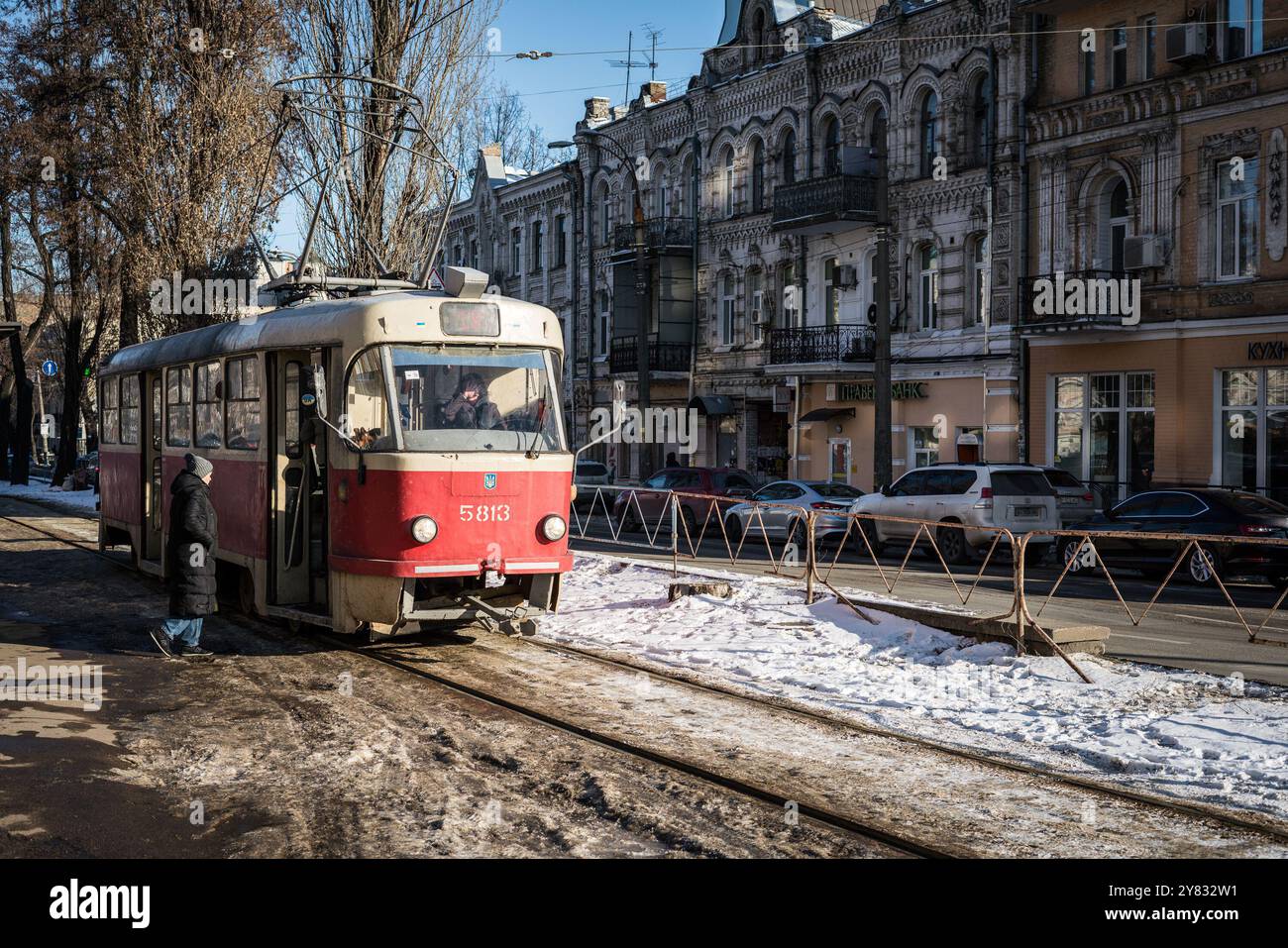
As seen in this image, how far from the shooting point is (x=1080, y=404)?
3083 centimetres

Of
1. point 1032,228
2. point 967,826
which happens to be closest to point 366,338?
point 967,826

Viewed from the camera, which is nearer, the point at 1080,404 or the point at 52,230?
the point at 1080,404

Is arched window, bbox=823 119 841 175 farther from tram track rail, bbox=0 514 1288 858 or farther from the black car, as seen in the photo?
tram track rail, bbox=0 514 1288 858

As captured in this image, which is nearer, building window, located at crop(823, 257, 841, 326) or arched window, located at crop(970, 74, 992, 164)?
arched window, located at crop(970, 74, 992, 164)

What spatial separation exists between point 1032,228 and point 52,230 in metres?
27.8

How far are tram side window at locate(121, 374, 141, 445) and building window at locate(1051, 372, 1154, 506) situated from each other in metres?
20.7

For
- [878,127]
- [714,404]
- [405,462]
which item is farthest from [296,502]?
[714,404]

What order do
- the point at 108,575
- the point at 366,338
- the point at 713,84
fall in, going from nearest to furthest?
the point at 366,338, the point at 108,575, the point at 713,84

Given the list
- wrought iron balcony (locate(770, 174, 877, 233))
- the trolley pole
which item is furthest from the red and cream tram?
wrought iron balcony (locate(770, 174, 877, 233))

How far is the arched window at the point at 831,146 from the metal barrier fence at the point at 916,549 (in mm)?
12171

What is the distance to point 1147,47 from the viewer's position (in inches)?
1167

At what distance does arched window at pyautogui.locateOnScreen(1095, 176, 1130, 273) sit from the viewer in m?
30.4

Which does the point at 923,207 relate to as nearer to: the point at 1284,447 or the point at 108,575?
the point at 1284,447
